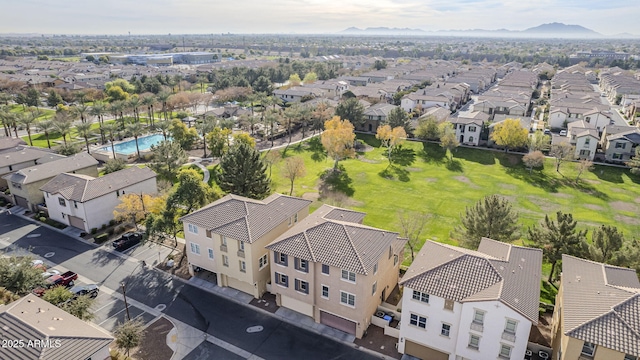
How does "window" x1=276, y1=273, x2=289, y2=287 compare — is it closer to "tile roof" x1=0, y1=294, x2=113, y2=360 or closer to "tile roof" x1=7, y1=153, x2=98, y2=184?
"tile roof" x1=0, y1=294, x2=113, y2=360

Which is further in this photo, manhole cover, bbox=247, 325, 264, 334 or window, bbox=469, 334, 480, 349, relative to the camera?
manhole cover, bbox=247, 325, 264, 334

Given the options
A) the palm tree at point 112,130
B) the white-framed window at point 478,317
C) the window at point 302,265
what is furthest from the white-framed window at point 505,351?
the palm tree at point 112,130

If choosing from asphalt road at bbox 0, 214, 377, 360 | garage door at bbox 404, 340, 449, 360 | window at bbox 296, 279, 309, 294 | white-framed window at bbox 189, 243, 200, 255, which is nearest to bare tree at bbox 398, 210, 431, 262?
garage door at bbox 404, 340, 449, 360

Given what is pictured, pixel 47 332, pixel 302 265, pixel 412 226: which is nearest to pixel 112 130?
pixel 412 226

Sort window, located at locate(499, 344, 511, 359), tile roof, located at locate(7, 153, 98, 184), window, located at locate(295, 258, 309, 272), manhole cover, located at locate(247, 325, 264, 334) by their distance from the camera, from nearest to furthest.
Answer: window, located at locate(499, 344, 511, 359)
window, located at locate(295, 258, 309, 272)
manhole cover, located at locate(247, 325, 264, 334)
tile roof, located at locate(7, 153, 98, 184)

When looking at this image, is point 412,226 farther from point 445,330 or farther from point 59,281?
point 59,281

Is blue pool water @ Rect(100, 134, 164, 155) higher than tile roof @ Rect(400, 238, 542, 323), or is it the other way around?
tile roof @ Rect(400, 238, 542, 323)

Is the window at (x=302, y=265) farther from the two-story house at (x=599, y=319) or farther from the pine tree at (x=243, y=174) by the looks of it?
the pine tree at (x=243, y=174)
